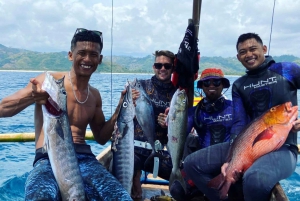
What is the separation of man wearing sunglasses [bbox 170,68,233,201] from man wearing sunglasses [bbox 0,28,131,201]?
1.15 meters

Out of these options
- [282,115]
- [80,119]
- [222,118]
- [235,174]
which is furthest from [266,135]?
[80,119]

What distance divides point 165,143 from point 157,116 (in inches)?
17.6

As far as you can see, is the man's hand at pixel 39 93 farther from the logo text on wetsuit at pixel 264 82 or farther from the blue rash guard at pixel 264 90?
the logo text on wetsuit at pixel 264 82

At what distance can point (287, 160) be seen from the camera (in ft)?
11.7

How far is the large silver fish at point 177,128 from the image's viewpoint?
13.8 ft

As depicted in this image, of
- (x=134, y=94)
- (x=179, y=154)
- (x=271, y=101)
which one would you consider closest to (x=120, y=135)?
(x=134, y=94)

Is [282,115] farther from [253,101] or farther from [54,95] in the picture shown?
[54,95]

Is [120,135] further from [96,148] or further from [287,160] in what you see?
[96,148]

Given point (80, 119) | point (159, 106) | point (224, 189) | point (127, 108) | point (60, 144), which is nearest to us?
point (60, 144)

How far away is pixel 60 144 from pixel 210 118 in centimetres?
211

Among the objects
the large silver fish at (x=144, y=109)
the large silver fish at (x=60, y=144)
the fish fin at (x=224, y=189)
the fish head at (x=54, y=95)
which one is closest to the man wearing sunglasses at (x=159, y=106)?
the large silver fish at (x=144, y=109)

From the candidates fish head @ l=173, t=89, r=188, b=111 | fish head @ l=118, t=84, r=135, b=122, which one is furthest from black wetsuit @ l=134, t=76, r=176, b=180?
fish head @ l=118, t=84, r=135, b=122

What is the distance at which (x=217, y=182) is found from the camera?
361cm

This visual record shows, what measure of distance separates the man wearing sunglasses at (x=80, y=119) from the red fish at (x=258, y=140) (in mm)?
1118
